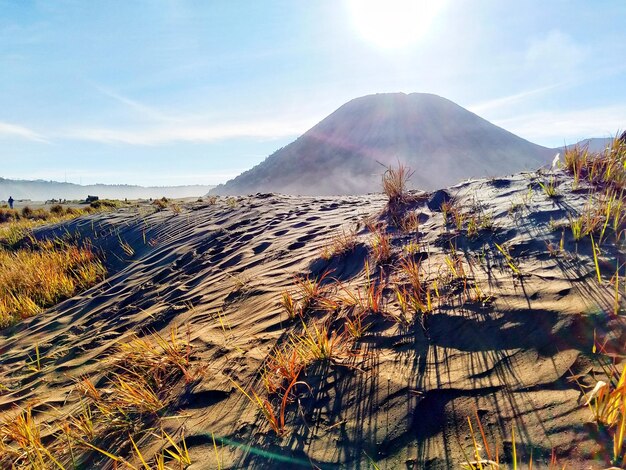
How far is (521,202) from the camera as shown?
345 centimetres

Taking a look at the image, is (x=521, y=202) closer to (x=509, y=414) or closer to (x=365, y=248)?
(x=365, y=248)

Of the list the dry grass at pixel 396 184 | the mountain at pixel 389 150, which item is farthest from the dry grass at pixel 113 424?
the mountain at pixel 389 150

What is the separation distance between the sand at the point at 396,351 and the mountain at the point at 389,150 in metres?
31.8

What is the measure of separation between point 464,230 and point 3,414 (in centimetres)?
404

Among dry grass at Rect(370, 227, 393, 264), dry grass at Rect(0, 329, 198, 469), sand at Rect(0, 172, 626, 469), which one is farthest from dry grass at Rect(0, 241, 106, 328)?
dry grass at Rect(370, 227, 393, 264)

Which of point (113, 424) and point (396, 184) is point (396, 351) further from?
point (396, 184)

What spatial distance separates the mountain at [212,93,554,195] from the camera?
38688mm

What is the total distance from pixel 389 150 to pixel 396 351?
1739 inches

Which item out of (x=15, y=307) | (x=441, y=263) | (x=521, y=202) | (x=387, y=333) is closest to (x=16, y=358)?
(x=15, y=307)

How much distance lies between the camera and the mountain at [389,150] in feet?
127

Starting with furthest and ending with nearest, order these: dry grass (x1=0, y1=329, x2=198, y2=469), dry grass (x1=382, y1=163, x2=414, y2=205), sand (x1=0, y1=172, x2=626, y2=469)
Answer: dry grass (x1=382, y1=163, x2=414, y2=205) → dry grass (x1=0, y1=329, x2=198, y2=469) → sand (x1=0, y1=172, x2=626, y2=469)

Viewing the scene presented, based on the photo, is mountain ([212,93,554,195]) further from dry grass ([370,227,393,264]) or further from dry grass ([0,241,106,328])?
dry grass ([370,227,393,264])

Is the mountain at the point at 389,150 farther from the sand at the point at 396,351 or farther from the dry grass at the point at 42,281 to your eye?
the sand at the point at 396,351

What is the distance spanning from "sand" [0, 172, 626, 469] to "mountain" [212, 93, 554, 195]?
31756 mm
